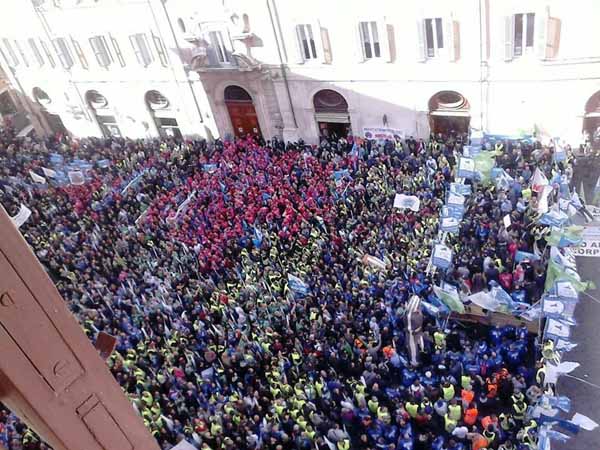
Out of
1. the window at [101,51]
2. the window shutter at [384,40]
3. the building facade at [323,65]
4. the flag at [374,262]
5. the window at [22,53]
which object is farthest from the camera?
the window at [22,53]

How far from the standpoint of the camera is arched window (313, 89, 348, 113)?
92.5ft

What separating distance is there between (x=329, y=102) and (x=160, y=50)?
9911 millimetres

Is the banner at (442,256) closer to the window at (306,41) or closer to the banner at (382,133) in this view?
the banner at (382,133)

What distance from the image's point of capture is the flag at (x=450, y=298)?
15617 millimetres

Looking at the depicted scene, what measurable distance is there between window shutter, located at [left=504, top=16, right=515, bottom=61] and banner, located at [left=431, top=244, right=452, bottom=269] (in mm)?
10481

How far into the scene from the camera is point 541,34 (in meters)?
21.5

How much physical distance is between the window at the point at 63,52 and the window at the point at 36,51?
191 centimetres

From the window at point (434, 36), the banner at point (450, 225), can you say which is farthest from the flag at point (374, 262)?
the window at point (434, 36)

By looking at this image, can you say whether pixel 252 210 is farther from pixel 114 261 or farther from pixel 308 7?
pixel 308 7

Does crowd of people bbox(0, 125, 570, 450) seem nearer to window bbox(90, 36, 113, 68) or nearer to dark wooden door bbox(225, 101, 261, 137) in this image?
dark wooden door bbox(225, 101, 261, 137)

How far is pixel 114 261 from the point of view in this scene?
21.6 metres

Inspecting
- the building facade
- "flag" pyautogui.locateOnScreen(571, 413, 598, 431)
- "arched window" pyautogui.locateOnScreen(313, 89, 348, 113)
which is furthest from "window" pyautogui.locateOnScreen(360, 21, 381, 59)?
"flag" pyautogui.locateOnScreen(571, 413, 598, 431)

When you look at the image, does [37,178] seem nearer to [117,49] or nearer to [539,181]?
[117,49]

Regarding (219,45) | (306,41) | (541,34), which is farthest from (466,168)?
(219,45)
